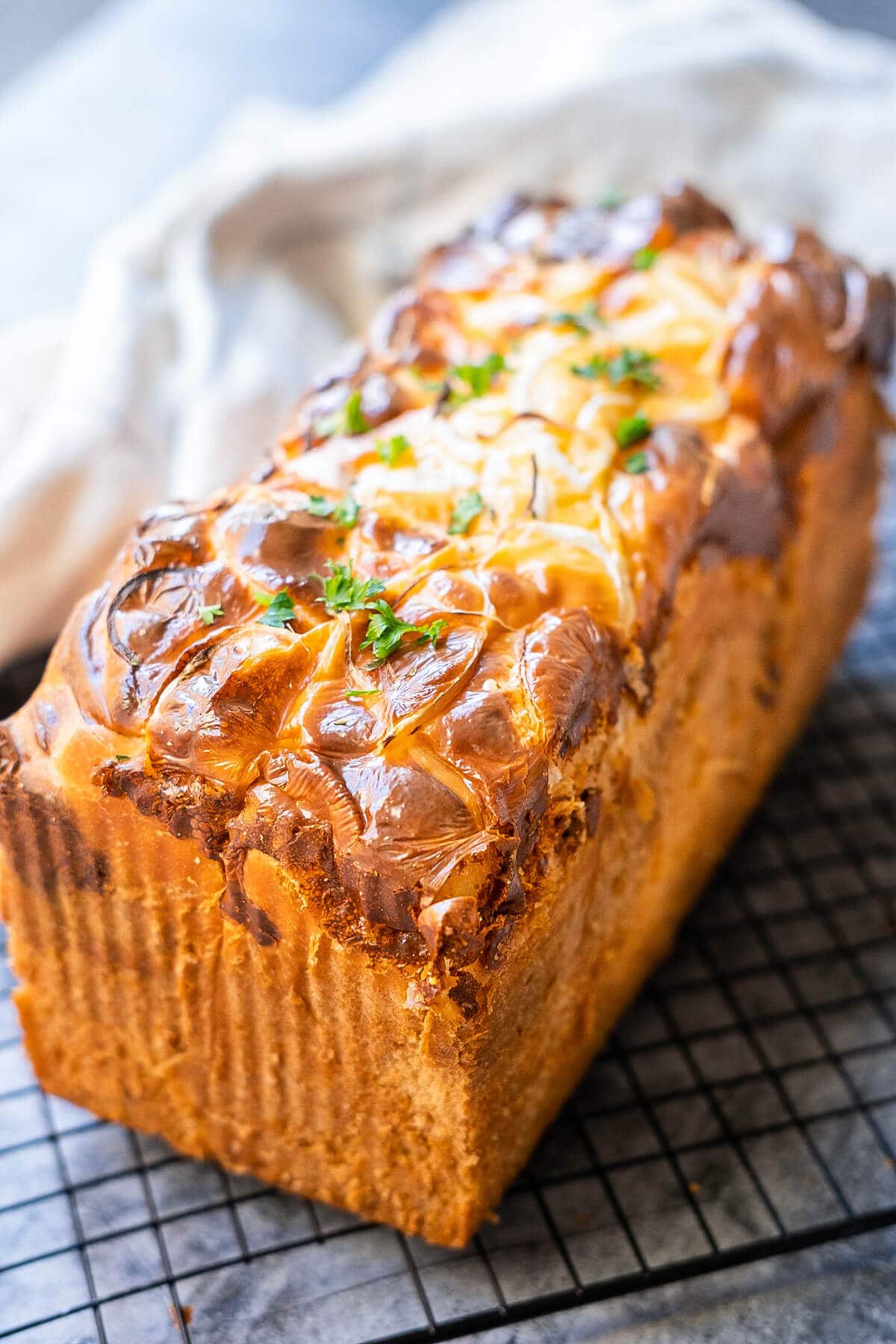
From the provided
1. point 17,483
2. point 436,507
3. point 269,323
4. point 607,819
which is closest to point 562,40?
point 269,323

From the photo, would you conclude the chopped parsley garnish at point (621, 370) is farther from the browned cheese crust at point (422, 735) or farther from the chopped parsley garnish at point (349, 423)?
the chopped parsley garnish at point (349, 423)

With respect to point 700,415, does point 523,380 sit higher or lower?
higher

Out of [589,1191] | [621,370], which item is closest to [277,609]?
[621,370]

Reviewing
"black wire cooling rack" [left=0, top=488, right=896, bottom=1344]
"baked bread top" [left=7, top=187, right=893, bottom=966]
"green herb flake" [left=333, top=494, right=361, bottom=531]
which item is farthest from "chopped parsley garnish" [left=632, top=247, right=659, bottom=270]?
"black wire cooling rack" [left=0, top=488, right=896, bottom=1344]

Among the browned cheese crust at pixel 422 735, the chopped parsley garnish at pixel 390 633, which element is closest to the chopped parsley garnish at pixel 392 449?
the browned cheese crust at pixel 422 735

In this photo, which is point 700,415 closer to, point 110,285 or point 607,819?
point 607,819

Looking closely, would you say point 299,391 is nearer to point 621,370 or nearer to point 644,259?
point 644,259
